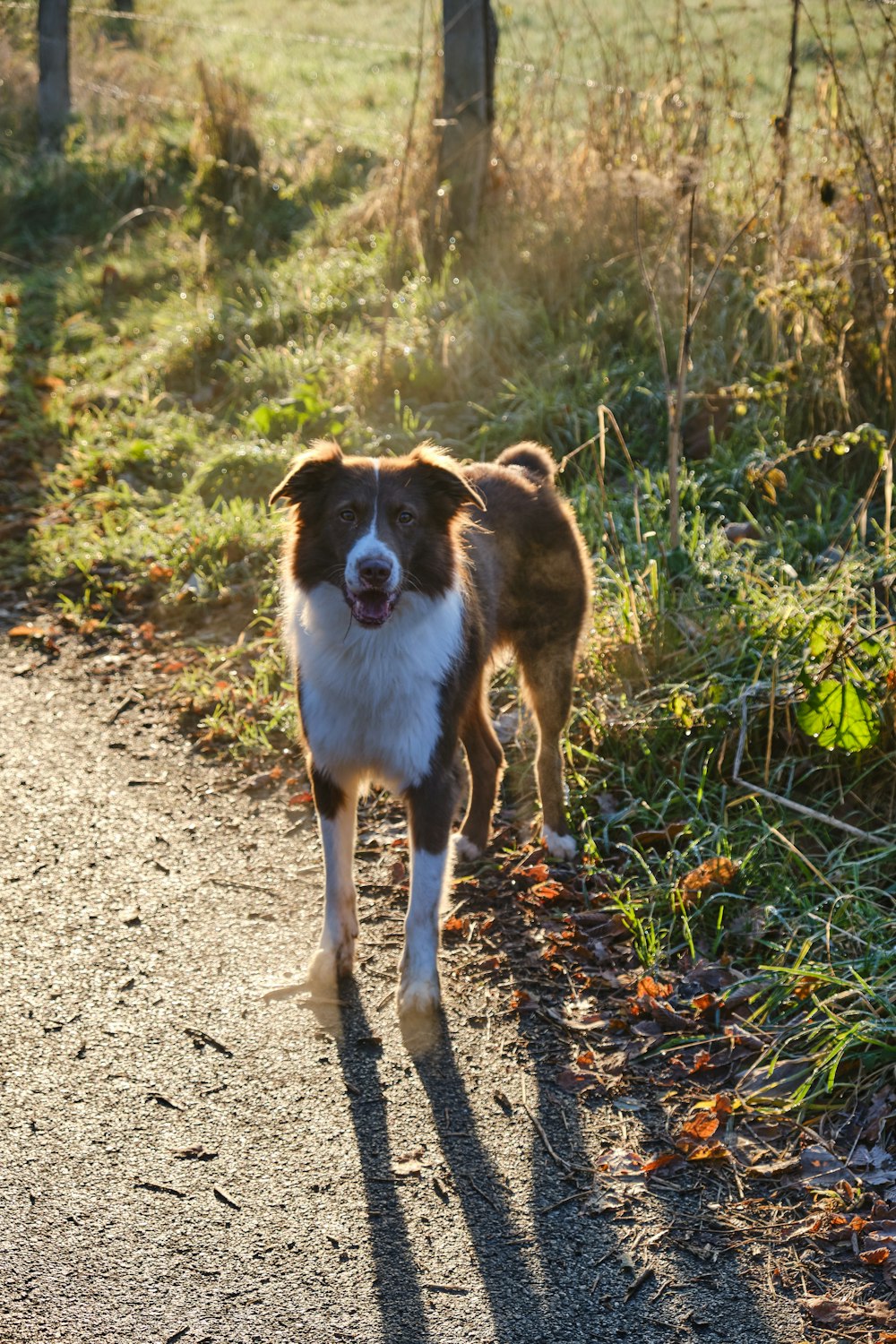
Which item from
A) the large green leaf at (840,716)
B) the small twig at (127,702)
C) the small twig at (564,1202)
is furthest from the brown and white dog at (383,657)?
the small twig at (127,702)

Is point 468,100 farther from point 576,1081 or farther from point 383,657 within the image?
point 576,1081

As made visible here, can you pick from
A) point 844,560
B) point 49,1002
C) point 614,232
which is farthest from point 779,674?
point 614,232

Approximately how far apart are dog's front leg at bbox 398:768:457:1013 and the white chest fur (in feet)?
0.27

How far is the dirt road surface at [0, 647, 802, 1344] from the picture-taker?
9.80 feet

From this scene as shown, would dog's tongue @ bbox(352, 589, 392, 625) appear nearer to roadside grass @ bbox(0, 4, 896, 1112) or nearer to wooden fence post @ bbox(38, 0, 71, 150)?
roadside grass @ bbox(0, 4, 896, 1112)

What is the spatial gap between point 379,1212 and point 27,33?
1655 centimetres

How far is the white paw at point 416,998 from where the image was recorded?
401 centimetres

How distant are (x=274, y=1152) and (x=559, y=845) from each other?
1.80 m

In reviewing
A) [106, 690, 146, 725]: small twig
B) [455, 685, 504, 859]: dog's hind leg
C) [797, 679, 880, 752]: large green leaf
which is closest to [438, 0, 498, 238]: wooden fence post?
[106, 690, 146, 725]: small twig

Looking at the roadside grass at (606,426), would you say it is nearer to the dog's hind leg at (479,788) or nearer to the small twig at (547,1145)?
the dog's hind leg at (479,788)

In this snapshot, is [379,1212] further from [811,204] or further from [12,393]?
[12,393]

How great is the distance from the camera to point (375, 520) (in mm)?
3904

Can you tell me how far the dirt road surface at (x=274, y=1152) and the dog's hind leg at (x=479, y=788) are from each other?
0.42 meters

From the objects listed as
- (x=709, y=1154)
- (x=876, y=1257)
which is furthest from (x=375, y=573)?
(x=876, y=1257)
